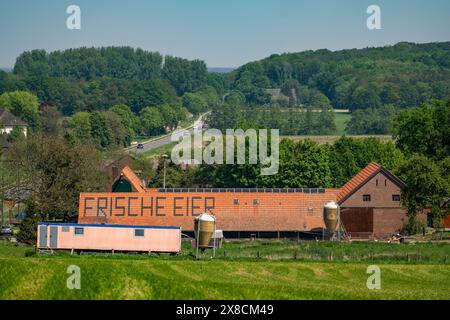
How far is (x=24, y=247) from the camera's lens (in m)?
65.8

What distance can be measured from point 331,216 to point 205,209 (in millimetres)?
7871

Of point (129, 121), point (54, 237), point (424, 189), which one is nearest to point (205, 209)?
point (54, 237)

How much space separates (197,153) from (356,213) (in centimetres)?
4199

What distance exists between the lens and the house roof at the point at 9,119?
177m

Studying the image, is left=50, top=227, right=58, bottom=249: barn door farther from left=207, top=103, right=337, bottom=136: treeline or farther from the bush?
left=207, top=103, right=337, bottom=136: treeline

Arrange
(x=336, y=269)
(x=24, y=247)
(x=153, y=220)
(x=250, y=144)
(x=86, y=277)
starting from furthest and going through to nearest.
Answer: (x=250, y=144), (x=153, y=220), (x=24, y=247), (x=336, y=269), (x=86, y=277)

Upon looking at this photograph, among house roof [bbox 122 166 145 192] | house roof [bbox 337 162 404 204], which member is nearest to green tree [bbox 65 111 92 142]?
house roof [bbox 122 166 145 192]

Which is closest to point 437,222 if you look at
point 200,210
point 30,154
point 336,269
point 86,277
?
point 200,210

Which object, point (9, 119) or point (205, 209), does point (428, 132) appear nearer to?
point (205, 209)

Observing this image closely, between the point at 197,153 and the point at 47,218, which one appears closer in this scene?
the point at 47,218

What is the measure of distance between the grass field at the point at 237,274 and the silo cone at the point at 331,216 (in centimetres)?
503

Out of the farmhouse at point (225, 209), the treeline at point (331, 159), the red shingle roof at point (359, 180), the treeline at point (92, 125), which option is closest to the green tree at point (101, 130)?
the treeline at point (92, 125)
